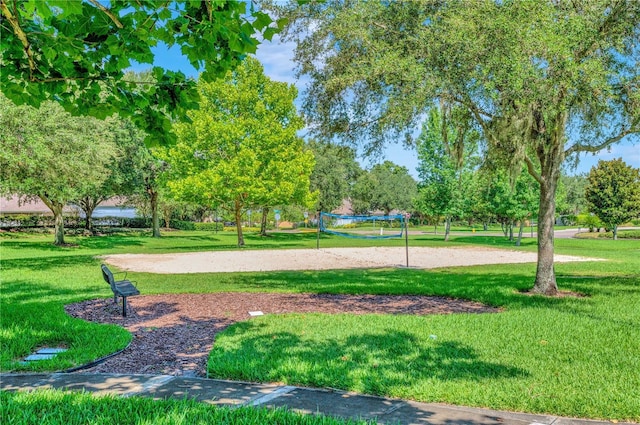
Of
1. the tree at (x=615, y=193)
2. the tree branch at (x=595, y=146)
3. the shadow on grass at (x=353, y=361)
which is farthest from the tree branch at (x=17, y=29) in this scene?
the tree at (x=615, y=193)

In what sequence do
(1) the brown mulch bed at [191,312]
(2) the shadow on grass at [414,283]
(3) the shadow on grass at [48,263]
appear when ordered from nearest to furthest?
(1) the brown mulch bed at [191,312] → (2) the shadow on grass at [414,283] → (3) the shadow on grass at [48,263]

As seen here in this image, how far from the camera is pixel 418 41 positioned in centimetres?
804

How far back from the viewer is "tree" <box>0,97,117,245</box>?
1467 centimetres

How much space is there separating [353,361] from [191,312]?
3.93 meters

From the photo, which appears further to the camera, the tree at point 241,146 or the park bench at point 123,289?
the tree at point 241,146

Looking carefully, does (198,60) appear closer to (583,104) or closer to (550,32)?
(550,32)

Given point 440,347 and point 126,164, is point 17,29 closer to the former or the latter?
point 440,347

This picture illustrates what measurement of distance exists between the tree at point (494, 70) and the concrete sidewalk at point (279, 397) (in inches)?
204

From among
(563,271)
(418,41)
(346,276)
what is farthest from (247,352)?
(563,271)

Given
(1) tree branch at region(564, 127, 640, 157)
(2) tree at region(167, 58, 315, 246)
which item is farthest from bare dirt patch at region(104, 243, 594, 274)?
(1) tree branch at region(564, 127, 640, 157)

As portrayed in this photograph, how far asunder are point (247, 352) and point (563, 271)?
12030 mm

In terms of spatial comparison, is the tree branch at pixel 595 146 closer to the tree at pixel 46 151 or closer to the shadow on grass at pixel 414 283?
the shadow on grass at pixel 414 283

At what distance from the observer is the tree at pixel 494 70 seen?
7270 millimetres

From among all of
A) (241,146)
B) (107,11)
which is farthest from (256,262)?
(107,11)
